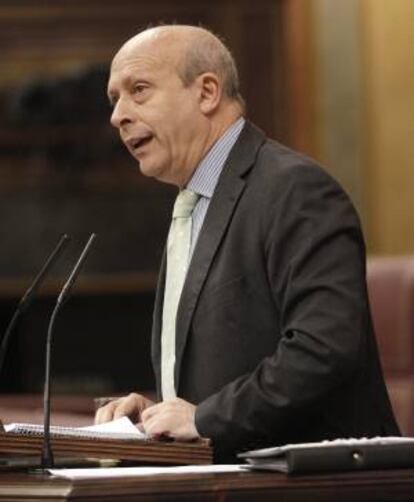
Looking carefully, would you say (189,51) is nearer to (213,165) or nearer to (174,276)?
(213,165)

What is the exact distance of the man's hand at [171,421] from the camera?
259 centimetres

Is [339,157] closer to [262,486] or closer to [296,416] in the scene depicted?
[296,416]

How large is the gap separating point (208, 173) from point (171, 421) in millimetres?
604

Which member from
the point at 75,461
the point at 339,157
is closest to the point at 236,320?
the point at 75,461

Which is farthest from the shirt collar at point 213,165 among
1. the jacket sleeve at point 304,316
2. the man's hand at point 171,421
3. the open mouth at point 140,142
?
the man's hand at point 171,421

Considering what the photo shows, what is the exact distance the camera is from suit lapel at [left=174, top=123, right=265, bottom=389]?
288cm

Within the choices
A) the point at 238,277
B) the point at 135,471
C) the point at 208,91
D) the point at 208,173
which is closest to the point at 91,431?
the point at 135,471

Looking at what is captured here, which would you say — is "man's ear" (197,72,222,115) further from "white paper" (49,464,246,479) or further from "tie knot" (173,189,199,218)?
"white paper" (49,464,246,479)

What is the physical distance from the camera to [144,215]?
7.55 metres

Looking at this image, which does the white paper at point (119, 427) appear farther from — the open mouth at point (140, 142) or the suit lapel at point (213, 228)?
the open mouth at point (140, 142)

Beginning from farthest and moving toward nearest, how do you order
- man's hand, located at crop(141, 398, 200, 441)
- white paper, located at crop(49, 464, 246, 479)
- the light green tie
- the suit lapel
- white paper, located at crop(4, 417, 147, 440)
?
the light green tie → the suit lapel → man's hand, located at crop(141, 398, 200, 441) → white paper, located at crop(4, 417, 147, 440) → white paper, located at crop(49, 464, 246, 479)

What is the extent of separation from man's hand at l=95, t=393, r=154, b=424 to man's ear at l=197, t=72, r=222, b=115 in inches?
22.3

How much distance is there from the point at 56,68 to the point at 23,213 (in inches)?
28.2

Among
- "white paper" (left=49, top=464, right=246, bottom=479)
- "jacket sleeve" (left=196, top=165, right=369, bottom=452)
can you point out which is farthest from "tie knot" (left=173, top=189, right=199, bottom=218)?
"white paper" (left=49, top=464, right=246, bottom=479)
